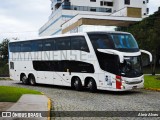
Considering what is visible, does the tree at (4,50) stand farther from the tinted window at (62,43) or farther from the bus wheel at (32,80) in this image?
the tinted window at (62,43)

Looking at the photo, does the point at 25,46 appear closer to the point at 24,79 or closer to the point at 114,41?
the point at 24,79

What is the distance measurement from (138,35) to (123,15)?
3045 centimetres

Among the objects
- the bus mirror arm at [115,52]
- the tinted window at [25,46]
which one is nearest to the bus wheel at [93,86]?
the bus mirror arm at [115,52]

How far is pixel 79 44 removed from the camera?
24578 millimetres

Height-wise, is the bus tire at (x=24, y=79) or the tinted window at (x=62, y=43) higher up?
the tinted window at (x=62, y=43)

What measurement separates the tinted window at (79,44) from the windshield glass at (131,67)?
3038mm

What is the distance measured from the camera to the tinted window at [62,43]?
84.9 ft

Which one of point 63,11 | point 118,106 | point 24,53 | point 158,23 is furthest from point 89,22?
point 118,106

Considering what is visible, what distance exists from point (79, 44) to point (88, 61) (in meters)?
1.51

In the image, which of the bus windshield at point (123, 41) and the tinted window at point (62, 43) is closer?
the bus windshield at point (123, 41)

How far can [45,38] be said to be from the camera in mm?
28562

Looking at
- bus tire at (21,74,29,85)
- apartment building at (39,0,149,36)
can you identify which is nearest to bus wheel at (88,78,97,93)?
bus tire at (21,74,29,85)

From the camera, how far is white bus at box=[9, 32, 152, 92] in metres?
22.0

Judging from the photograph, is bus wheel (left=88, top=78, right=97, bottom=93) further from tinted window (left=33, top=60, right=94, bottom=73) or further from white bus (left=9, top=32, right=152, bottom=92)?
tinted window (left=33, top=60, right=94, bottom=73)
